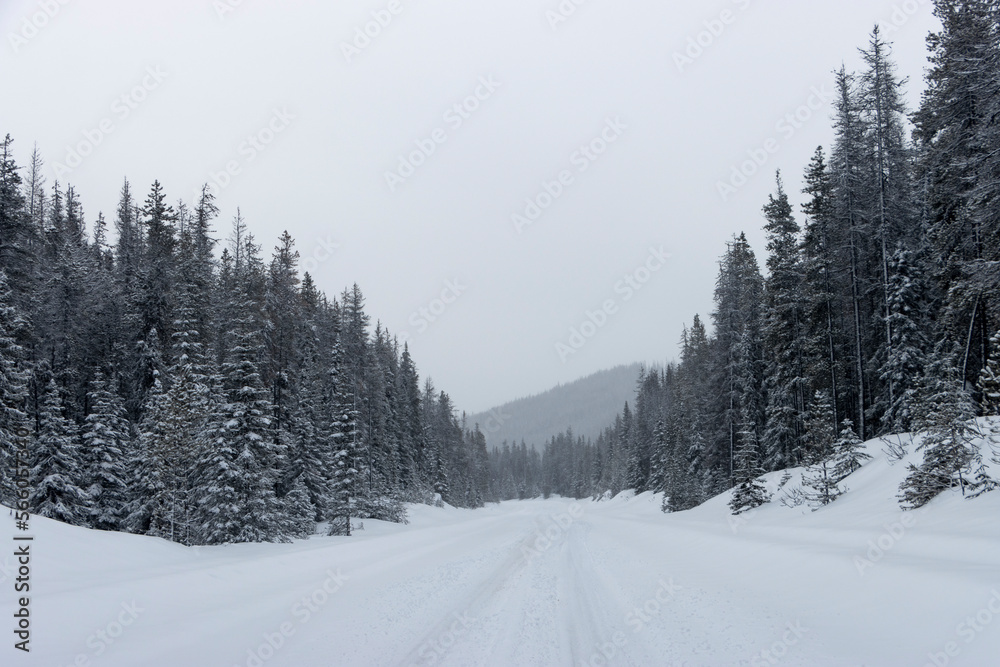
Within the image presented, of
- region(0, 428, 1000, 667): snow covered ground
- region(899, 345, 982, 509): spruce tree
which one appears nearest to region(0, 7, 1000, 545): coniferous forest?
region(899, 345, 982, 509): spruce tree

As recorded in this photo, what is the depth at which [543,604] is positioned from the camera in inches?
361

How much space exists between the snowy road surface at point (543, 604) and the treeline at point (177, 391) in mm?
6293

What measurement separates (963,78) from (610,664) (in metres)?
22.4

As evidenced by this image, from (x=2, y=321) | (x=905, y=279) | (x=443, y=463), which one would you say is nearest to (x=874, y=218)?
(x=905, y=279)

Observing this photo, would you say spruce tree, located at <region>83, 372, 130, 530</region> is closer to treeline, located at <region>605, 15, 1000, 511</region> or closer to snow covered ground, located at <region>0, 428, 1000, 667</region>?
snow covered ground, located at <region>0, 428, 1000, 667</region>

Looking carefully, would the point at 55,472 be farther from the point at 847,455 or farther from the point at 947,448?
the point at 847,455

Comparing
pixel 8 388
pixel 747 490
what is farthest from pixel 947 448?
pixel 8 388

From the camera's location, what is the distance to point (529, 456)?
168 metres

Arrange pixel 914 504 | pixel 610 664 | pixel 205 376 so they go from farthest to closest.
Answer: pixel 205 376 → pixel 914 504 → pixel 610 664

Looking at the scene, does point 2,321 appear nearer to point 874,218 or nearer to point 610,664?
point 610,664

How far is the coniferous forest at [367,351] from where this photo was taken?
61.9ft

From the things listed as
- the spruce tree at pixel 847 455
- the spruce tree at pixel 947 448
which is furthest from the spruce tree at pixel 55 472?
the spruce tree at pixel 847 455

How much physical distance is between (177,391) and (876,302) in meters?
36.8

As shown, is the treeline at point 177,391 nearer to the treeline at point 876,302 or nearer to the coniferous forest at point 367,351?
the coniferous forest at point 367,351
